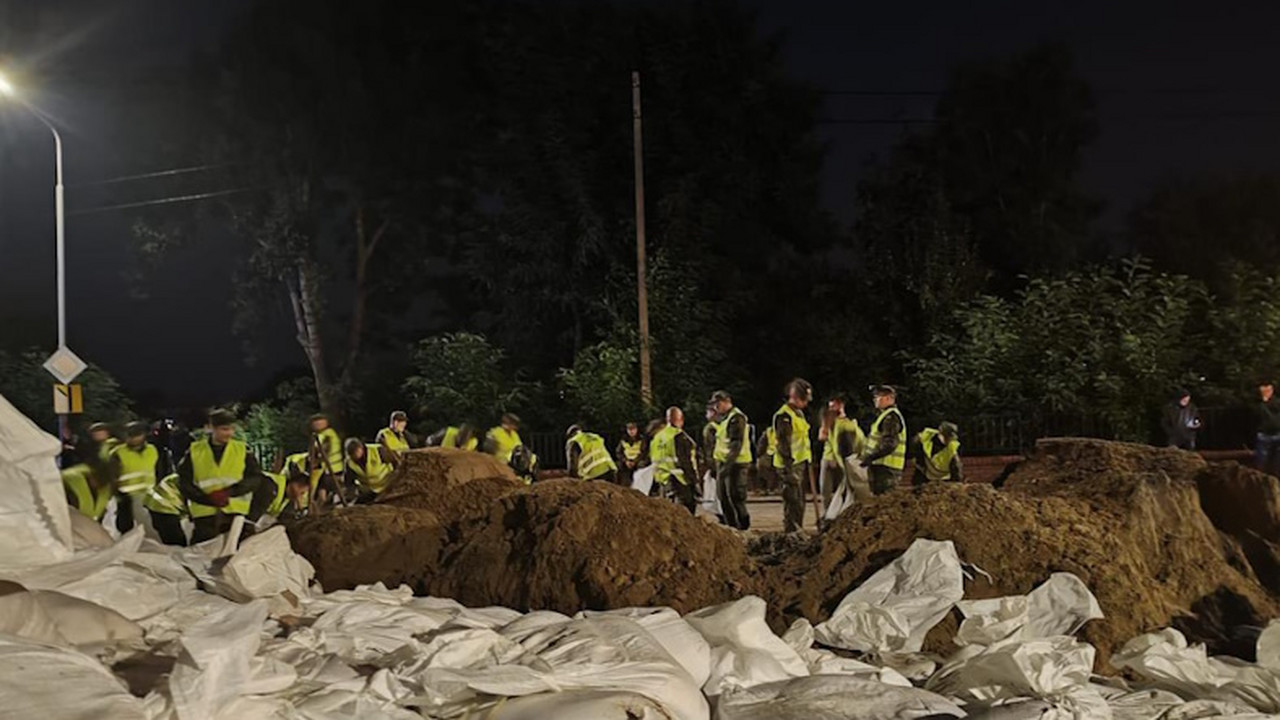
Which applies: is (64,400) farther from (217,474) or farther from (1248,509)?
(1248,509)

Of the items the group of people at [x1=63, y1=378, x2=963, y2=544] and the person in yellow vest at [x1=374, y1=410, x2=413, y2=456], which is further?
the person in yellow vest at [x1=374, y1=410, x2=413, y2=456]

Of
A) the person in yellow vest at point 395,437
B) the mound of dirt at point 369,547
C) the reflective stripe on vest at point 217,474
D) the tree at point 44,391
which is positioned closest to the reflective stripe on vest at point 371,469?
the person in yellow vest at point 395,437

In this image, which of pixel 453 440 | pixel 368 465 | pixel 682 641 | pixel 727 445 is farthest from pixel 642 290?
pixel 682 641

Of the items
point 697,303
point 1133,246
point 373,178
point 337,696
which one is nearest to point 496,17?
point 373,178

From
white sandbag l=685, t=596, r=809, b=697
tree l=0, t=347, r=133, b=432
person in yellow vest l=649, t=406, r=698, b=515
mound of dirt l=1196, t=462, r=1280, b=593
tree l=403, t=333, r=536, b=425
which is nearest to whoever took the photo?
white sandbag l=685, t=596, r=809, b=697

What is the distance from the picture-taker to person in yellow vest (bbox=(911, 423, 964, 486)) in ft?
40.3

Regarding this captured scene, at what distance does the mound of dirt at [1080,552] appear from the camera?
5.76 meters

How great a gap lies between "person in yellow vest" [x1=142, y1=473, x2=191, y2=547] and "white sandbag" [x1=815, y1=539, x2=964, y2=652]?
5975mm

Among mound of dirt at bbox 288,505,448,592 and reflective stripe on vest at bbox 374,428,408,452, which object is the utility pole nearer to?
reflective stripe on vest at bbox 374,428,408,452

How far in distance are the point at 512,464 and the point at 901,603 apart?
30.9ft

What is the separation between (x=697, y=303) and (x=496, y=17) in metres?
8.87

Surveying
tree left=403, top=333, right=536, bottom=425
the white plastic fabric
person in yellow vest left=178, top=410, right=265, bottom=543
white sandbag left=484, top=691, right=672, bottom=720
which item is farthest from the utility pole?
white sandbag left=484, top=691, right=672, bottom=720

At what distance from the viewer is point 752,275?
2641 cm

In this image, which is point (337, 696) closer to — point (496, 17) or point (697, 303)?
point (697, 303)
